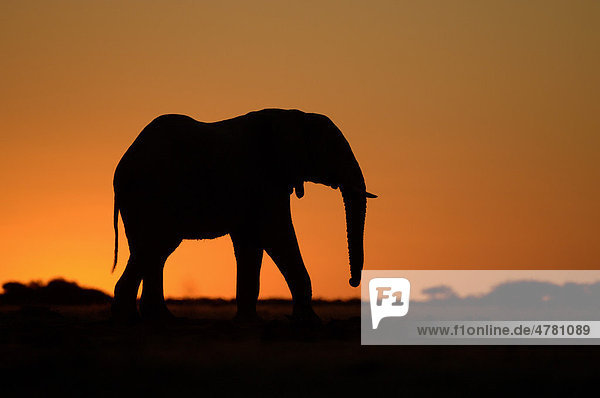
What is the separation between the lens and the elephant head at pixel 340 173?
26.2m

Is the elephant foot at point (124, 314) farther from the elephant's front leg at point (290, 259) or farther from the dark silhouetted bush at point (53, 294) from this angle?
the dark silhouetted bush at point (53, 294)

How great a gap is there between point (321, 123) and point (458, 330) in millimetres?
5856

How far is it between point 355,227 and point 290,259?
185cm

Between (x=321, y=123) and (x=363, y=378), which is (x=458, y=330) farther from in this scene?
(x=363, y=378)

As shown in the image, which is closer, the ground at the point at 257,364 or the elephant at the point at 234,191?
the ground at the point at 257,364

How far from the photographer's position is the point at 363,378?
16906mm

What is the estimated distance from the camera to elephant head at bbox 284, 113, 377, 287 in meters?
26.2

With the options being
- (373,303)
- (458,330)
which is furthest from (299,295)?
(458,330)

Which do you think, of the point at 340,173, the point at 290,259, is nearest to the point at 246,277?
the point at 290,259

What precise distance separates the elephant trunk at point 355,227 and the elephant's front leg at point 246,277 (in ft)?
7.15

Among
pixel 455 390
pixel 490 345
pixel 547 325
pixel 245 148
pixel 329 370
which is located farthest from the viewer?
pixel 245 148

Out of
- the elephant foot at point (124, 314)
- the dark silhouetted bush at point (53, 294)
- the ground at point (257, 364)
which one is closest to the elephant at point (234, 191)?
the elephant foot at point (124, 314)

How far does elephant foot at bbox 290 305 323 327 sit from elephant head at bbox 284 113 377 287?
149 cm

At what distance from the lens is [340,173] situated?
86.4 feet
